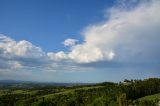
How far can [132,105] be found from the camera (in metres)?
198

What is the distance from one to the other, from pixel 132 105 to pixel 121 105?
771 cm

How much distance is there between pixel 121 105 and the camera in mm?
195500
